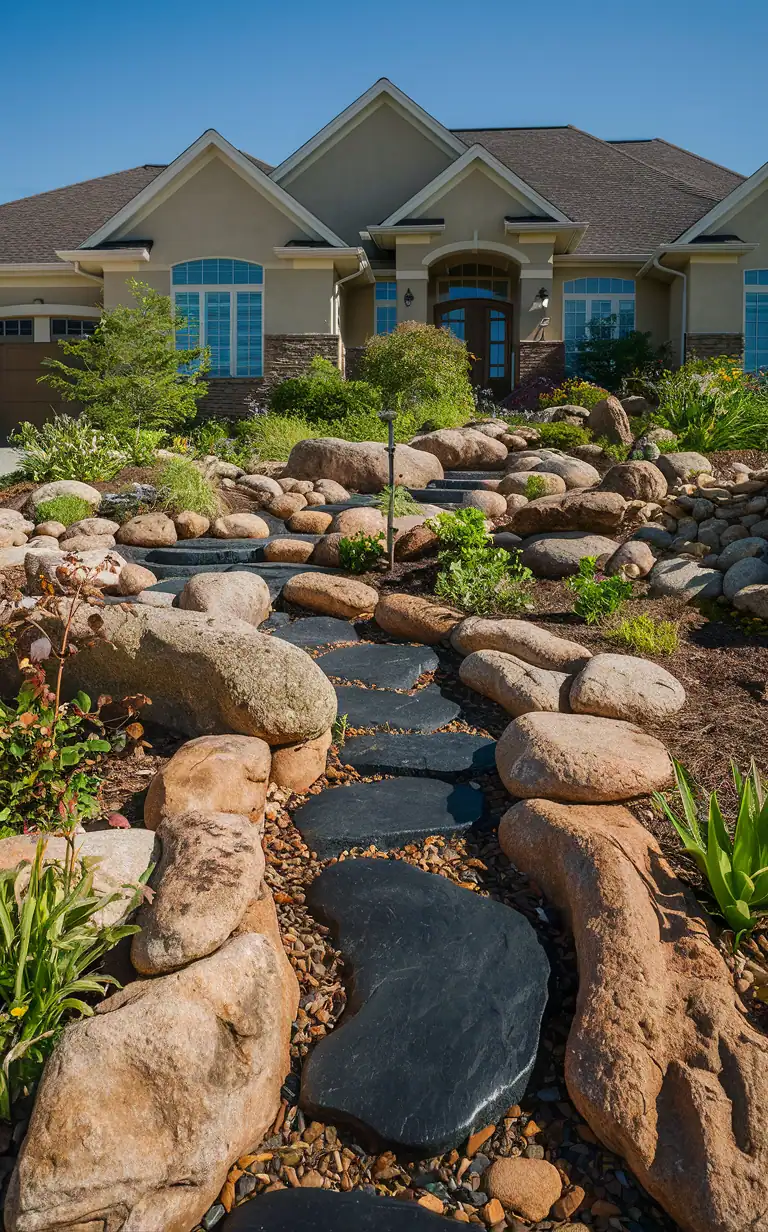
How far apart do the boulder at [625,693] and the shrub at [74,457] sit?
9424mm

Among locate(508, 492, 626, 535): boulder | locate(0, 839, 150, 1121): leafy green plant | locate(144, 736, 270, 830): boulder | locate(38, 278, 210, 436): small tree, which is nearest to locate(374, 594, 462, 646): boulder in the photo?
locate(508, 492, 626, 535): boulder

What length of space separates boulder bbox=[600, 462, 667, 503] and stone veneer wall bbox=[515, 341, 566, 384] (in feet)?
36.5

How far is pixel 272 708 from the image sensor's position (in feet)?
14.0

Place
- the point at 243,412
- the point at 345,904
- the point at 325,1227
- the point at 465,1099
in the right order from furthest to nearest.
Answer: the point at 243,412 < the point at 345,904 < the point at 465,1099 < the point at 325,1227

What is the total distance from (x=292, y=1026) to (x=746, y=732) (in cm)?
296

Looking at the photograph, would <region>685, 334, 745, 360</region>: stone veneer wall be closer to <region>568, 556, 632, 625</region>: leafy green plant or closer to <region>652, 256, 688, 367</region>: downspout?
<region>652, 256, 688, 367</region>: downspout

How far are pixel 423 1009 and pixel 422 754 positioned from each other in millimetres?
1836

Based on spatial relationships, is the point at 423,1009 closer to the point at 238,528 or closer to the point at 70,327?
the point at 238,528

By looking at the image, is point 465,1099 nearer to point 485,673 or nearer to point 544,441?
point 485,673

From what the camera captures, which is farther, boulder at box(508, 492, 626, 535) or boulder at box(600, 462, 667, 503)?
boulder at box(600, 462, 667, 503)

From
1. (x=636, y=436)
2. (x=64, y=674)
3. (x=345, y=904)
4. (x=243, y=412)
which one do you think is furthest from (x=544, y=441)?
(x=345, y=904)

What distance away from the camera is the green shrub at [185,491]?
1105cm

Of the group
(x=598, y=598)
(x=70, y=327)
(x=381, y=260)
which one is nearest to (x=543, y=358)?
(x=381, y=260)

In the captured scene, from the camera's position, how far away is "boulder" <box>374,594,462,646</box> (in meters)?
6.61
